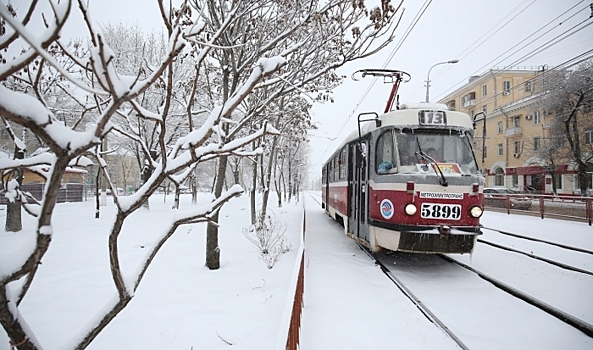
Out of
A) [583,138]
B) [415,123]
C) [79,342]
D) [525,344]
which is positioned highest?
[583,138]

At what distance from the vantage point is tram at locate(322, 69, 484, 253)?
19.5 ft

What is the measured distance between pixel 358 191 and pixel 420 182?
247 cm

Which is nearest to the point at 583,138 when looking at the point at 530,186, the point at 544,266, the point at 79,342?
the point at 530,186

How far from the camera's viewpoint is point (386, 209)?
6.37 m

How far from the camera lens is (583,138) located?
25531mm

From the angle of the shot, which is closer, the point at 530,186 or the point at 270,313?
the point at 270,313

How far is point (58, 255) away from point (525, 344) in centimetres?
988

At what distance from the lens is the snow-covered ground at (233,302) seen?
3.86 metres

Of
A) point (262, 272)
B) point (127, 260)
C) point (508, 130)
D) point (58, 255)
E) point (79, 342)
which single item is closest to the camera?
point (79, 342)

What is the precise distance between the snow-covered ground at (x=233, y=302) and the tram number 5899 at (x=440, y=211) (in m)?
1.52

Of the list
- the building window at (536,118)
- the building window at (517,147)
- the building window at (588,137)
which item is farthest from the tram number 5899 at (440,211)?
the building window at (517,147)

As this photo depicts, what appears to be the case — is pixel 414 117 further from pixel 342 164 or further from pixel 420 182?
pixel 342 164

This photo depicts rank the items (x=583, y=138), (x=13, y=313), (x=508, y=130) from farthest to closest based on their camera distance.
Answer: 1. (x=508, y=130)
2. (x=583, y=138)
3. (x=13, y=313)

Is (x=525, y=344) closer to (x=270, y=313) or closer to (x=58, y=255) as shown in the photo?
(x=270, y=313)
